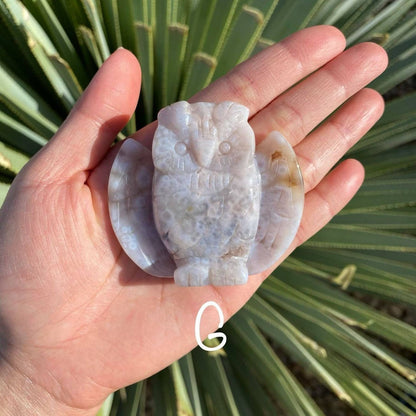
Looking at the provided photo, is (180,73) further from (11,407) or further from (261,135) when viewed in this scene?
(11,407)

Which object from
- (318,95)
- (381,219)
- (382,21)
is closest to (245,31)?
(318,95)

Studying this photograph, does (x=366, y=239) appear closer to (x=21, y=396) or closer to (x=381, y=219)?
(x=381, y=219)

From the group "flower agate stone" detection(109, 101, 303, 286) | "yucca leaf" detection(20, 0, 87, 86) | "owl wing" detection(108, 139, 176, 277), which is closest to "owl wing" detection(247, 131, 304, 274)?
"flower agate stone" detection(109, 101, 303, 286)

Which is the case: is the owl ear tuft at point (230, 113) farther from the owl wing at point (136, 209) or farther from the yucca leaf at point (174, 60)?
the yucca leaf at point (174, 60)

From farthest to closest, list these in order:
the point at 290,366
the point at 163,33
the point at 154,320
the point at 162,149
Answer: the point at 290,366 → the point at 163,33 → the point at 154,320 → the point at 162,149

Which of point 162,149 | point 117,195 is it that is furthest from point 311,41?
point 117,195

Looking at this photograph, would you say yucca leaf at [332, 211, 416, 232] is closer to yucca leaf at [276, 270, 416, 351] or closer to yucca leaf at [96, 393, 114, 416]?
yucca leaf at [276, 270, 416, 351]
